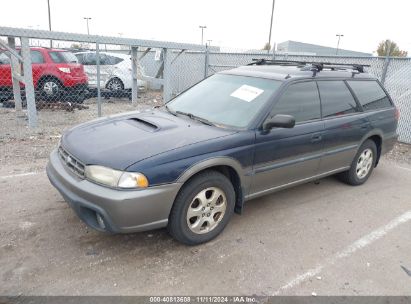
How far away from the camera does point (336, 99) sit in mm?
4234

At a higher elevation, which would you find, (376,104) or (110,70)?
(376,104)

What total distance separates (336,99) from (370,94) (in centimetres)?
87

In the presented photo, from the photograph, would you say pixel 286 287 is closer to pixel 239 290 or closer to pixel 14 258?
pixel 239 290

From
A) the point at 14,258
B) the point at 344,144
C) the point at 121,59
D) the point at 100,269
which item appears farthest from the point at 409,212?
the point at 121,59

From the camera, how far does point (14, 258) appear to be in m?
2.86

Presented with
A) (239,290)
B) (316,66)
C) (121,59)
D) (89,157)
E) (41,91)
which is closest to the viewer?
(239,290)

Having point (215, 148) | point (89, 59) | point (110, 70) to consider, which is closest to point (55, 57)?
point (110, 70)

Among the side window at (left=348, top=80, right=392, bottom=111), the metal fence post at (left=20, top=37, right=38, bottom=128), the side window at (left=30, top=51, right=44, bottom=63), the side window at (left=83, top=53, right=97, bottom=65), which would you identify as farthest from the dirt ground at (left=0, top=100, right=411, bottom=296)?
the side window at (left=83, top=53, right=97, bottom=65)

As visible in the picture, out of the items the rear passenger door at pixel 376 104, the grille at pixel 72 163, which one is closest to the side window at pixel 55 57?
the grille at pixel 72 163

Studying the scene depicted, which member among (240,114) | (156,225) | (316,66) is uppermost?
(316,66)

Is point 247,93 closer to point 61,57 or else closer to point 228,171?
point 228,171

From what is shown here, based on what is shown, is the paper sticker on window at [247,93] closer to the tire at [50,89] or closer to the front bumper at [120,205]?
the front bumper at [120,205]

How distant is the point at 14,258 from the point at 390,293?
3.11 m

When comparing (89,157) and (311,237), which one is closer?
(89,157)
